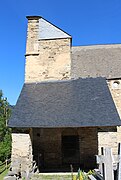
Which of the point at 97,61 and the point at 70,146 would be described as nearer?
the point at 70,146

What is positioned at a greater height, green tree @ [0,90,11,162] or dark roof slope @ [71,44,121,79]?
dark roof slope @ [71,44,121,79]

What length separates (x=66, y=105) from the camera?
1054cm

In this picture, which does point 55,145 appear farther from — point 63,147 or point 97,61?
point 97,61

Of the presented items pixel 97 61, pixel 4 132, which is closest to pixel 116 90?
pixel 97 61

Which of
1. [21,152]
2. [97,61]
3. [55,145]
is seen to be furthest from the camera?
[97,61]

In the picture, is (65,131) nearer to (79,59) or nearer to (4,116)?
(79,59)

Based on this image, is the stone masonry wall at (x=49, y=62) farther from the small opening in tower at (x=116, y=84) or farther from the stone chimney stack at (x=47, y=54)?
the small opening in tower at (x=116, y=84)

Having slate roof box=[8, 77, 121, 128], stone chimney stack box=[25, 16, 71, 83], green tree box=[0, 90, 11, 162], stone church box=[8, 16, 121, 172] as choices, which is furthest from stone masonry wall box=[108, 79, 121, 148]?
green tree box=[0, 90, 11, 162]

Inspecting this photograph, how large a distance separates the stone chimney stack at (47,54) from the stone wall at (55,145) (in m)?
3.15

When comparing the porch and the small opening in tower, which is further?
the small opening in tower

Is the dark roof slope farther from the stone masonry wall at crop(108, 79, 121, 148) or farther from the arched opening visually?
the arched opening

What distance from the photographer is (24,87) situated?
12.8m

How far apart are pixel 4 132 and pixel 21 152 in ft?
41.0

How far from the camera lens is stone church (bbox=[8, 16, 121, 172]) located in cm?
930
